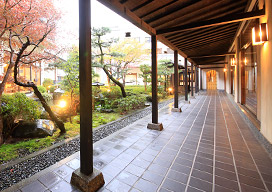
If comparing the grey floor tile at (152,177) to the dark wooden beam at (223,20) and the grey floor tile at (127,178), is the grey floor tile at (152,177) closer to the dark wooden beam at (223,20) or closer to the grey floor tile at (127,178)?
the grey floor tile at (127,178)

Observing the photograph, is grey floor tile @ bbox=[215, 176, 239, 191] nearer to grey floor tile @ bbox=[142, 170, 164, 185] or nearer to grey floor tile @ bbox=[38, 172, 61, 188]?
grey floor tile @ bbox=[142, 170, 164, 185]

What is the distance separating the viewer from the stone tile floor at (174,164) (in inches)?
79.4

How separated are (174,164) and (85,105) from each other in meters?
1.86

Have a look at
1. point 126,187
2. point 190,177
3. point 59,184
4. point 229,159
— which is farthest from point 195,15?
point 59,184

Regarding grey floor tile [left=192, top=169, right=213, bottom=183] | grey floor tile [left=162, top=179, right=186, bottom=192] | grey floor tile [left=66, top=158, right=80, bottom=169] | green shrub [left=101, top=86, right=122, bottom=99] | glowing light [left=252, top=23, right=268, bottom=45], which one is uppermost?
glowing light [left=252, top=23, right=268, bottom=45]

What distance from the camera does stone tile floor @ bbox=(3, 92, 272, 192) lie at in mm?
2018

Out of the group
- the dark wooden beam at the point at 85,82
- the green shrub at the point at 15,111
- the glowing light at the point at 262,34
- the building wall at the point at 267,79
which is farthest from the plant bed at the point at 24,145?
the glowing light at the point at 262,34

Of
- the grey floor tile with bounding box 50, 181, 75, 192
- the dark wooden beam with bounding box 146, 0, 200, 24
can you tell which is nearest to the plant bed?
the grey floor tile with bounding box 50, 181, 75, 192

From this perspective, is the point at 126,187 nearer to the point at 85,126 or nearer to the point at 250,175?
the point at 85,126

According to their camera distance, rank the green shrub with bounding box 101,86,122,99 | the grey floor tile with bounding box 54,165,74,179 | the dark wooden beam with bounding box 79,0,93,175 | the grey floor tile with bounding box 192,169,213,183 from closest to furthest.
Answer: the dark wooden beam with bounding box 79,0,93,175
the grey floor tile with bounding box 192,169,213,183
the grey floor tile with bounding box 54,165,74,179
the green shrub with bounding box 101,86,122,99

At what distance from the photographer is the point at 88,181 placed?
1.92 metres

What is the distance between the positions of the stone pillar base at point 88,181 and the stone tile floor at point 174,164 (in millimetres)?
91

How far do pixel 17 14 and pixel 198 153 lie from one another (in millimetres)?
6047

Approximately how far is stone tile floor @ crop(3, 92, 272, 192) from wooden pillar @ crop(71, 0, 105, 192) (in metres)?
0.18
